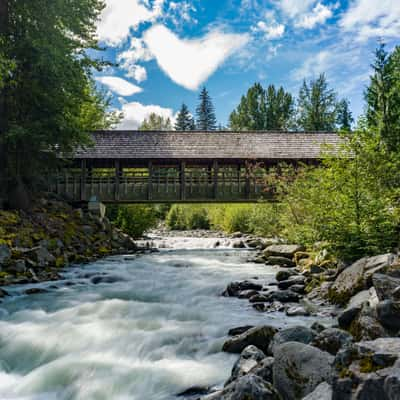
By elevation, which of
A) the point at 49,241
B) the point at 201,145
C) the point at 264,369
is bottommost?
the point at 264,369

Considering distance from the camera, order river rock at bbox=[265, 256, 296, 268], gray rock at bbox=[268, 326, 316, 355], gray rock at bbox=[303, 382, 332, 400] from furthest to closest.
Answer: river rock at bbox=[265, 256, 296, 268], gray rock at bbox=[268, 326, 316, 355], gray rock at bbox=[303, 382, 332, 400]

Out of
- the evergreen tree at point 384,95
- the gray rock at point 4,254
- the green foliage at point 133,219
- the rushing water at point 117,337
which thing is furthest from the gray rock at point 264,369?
the evergreen tree at point 384,95

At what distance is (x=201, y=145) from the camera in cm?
1752

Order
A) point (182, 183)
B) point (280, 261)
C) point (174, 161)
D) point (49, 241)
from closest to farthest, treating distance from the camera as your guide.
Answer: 1. point (49, 241)
2. point (280, 261)
3. point (182, 183)
4. point (174, 161)

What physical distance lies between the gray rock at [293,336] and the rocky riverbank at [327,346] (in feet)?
0.03

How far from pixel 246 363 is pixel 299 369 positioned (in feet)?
2.33

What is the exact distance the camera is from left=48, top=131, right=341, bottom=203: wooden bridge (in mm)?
16703

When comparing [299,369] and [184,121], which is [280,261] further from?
[184,121]

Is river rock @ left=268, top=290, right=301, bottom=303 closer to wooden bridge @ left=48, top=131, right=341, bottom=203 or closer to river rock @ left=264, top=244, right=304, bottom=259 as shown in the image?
river rock @ left=264, top=244, right=304, bottom=259

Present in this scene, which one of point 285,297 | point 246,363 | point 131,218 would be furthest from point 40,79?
point 246,363

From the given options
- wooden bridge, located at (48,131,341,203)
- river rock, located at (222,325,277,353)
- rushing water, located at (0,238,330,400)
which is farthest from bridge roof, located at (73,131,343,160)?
river rock, located at (222,325,277,353)

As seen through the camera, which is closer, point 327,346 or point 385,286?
point 327,346

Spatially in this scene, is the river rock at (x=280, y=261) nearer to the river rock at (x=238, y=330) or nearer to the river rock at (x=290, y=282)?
the river rock at (x=290, y=282)

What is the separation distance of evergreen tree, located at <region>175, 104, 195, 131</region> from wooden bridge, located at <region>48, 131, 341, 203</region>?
137ft
